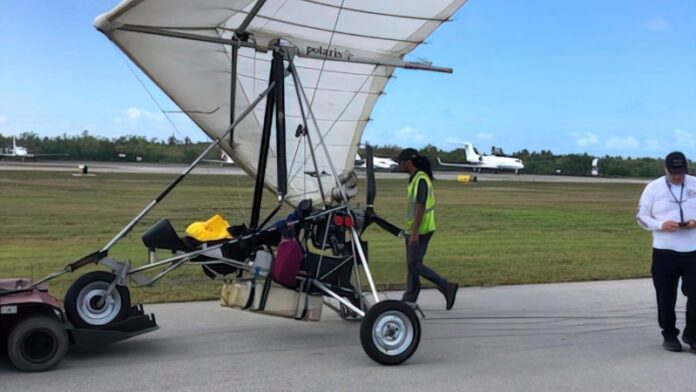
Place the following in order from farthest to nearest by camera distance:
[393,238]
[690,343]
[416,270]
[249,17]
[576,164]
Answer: [576,164] → [393,238] → [416,270] → [690,343] → [249,17]

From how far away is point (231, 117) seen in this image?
7746mm

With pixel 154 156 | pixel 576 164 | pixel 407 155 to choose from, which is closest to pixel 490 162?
pixel 576 164

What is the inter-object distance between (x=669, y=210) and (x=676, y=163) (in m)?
0.46

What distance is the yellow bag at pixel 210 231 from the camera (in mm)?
6812

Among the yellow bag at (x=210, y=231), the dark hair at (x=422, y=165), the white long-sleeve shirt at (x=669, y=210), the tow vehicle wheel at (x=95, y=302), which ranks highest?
the dark hair at (x=422, y=165)

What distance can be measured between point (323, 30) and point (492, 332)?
12.2ft

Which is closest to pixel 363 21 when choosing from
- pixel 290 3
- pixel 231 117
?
pixel 290 3

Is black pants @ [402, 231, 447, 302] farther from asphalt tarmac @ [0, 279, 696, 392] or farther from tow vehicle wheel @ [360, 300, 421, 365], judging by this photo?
tow vehicle wheel @ [360, 300, 421, 365]

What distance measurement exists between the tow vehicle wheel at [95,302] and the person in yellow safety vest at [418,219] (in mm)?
3167

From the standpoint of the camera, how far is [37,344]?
5.63m

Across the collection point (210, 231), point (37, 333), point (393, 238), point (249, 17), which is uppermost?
point (249, 17)

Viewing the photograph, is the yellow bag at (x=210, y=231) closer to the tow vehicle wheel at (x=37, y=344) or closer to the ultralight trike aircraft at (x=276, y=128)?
the ultralight trike aircraft at (x=276, y=128)

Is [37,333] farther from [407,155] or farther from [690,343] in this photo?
[690,343]

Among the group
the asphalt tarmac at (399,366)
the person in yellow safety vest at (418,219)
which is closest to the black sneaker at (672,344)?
the asphalt tarmac at (399,366)
